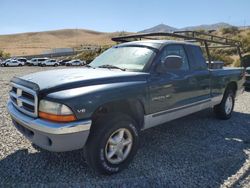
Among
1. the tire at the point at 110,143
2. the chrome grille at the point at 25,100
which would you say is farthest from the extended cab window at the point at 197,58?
the chrome grille at the point at 25,100

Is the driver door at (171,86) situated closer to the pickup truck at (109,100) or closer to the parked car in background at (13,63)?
the pickup truck at (109,100)

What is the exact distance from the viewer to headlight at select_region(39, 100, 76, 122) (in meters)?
3.04

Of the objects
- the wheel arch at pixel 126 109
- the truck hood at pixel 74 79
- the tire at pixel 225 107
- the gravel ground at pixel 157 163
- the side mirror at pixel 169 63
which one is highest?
the side mirror at pixel 169 63

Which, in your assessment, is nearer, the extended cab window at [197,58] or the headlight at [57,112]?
the headlight at [57,112]

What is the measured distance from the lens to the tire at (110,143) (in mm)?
3338

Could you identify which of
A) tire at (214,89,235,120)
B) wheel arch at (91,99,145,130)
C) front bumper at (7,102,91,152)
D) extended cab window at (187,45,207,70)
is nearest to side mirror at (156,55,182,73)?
wheel arch at (91,99,145,130)

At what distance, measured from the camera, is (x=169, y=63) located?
416 cm

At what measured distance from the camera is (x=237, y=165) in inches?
159

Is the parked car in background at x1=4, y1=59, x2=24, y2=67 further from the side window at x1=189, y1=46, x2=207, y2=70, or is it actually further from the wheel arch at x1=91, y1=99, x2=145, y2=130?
the wheel arch at x1=91, y1=99, x2=145, y2=130

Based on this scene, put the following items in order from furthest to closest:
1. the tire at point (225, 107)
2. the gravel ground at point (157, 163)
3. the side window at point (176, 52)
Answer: the tire at point (225, 107) < the side window at point (176, 52) < the gravel ground at point (157, 163)

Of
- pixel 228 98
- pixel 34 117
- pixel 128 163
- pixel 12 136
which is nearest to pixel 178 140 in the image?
pixel 128 163

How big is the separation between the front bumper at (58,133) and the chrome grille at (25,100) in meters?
0.13

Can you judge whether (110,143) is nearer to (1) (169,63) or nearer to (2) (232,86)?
(1) (169,63)

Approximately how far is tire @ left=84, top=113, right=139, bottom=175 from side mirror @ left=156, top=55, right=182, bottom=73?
1.04m
